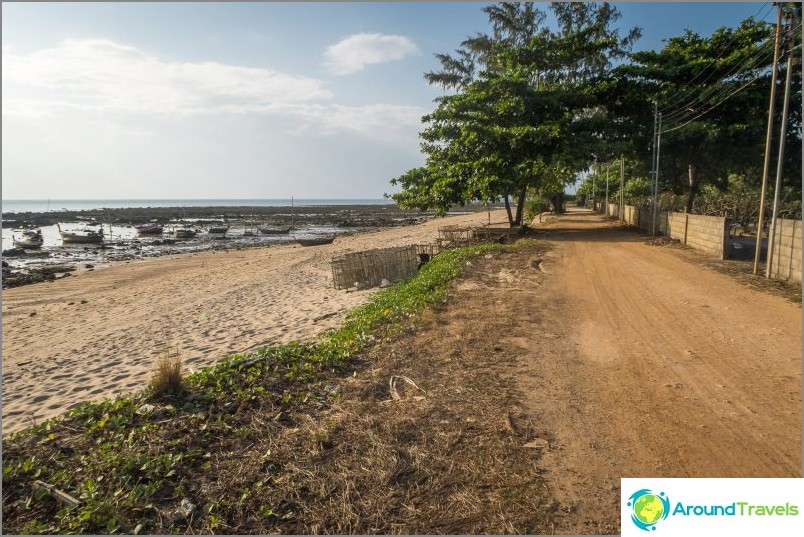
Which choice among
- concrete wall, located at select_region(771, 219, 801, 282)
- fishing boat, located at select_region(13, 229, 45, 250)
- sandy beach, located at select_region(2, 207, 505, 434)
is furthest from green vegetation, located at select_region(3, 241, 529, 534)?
fishing boat, located at select_region(13, 229, 45, 250)

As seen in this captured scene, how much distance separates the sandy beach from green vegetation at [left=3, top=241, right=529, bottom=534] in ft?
8.11

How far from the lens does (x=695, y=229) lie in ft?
55.8

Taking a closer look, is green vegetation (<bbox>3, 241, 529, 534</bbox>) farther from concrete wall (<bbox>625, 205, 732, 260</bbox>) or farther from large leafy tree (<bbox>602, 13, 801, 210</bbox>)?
large leafy tree (<bbox>602, 13, 801, 210</bbox>)

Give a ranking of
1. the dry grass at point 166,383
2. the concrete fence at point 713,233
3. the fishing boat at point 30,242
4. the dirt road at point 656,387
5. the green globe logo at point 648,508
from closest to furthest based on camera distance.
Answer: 1. the green globe logo at point 648,508
2. the dirt road at point 656,387
3. the dry grass at point 166,383
4. the concrete fence at point 713,233
5. the fishing boat at point 30,242

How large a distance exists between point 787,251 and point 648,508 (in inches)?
436

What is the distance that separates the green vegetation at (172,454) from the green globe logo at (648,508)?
2643 mm

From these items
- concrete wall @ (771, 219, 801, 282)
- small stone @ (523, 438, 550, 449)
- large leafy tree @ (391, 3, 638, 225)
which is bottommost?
small stone @ (523, 438, 550, 449)

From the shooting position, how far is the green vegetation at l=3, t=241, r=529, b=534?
3.43m

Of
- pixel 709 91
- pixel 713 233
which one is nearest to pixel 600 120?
pixel 709 91

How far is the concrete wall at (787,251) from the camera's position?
1041 centimetres

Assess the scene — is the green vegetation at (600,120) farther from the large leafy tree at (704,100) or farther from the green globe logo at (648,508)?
the green globe logo at (648,508)

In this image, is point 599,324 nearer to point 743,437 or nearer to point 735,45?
point 743,437

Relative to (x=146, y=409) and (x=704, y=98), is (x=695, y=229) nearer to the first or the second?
(x=704, y=98)

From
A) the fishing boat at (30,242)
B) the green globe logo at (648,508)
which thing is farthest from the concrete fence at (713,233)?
the fishing boat at (30,242)
